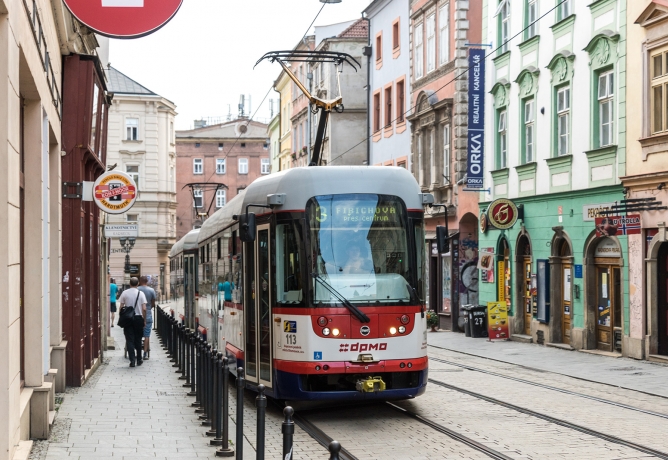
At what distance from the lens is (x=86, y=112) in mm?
16344

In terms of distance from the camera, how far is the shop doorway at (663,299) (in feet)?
70.2

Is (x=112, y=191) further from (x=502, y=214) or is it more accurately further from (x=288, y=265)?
(x=502, y=214)

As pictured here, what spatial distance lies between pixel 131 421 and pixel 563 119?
16.6 metres

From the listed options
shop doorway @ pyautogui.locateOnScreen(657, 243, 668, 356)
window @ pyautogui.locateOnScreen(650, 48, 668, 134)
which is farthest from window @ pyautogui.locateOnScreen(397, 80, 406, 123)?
shop doorway @ pyautogui.locateOnScreen(657, 243, 668, 356)

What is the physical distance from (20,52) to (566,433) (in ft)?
22.6

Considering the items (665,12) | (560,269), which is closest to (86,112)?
(665,12)

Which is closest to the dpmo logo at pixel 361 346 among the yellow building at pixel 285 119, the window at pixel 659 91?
the window at pixel 659 91

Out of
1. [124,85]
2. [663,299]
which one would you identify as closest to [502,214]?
[663,299]

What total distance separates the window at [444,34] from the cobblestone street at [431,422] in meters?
18.2

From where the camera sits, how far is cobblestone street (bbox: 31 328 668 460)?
10430mm

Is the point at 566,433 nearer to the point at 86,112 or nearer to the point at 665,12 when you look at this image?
the point at 86,112

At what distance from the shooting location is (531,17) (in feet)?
92.3

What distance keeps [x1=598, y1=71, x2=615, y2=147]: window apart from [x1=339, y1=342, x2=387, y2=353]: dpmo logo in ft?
41.4

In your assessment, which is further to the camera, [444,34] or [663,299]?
[444,34]
